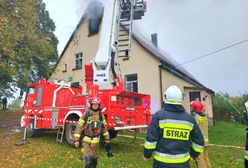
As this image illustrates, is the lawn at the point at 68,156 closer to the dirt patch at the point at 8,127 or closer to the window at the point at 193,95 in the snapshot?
the dirt patch at the point at 8,127

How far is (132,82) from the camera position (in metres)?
19.4

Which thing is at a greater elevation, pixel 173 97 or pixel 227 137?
pixel 173 97

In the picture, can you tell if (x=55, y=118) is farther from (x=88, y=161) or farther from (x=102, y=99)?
(x=88, y=161)

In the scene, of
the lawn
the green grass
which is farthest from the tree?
the green grass

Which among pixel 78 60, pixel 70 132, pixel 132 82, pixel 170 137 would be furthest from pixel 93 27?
pixel 170 137

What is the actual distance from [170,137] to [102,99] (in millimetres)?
5710

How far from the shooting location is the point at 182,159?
12.6 feet

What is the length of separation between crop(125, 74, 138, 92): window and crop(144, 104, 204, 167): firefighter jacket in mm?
15183

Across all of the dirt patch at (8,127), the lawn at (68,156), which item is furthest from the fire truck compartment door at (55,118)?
the dirt patch at (8,127)

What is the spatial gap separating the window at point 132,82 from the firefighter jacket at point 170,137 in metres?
15.2

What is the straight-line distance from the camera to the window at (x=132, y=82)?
1922cm

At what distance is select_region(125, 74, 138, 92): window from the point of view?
19216 millimetres

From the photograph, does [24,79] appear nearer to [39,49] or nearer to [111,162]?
[39,49]

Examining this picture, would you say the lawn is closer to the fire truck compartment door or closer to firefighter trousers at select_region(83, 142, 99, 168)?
the fire truck compartment door
